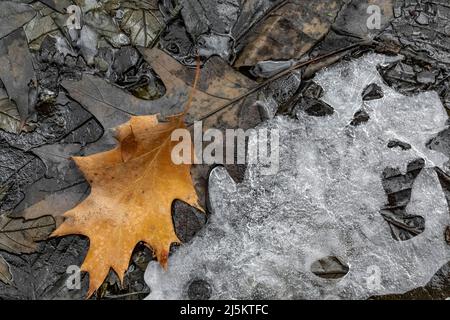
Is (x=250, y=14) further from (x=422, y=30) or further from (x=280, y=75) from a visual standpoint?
(x=422, y=30)

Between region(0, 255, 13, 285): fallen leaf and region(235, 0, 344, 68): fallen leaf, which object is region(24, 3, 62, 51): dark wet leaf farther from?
region(0, 255, 13, 285): fallen leaf

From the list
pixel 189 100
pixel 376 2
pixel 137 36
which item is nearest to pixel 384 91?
pixel 376 2

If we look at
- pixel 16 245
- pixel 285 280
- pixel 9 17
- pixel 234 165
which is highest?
pixel 9 17

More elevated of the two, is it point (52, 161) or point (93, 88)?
point (93, 88)

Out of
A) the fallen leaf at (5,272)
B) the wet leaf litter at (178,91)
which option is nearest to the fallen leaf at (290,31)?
the wet leaf litter at (178,91)

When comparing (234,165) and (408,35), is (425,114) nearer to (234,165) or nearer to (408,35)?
(408,35)

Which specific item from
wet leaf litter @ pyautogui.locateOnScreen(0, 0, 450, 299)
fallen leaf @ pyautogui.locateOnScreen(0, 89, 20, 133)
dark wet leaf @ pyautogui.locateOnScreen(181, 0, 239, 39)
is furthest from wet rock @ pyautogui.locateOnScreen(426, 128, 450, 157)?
fallen leaf @ pyautogui.locateOnScreen(0, 89, 20, 133)

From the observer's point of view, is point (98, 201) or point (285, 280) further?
point (285, 280)
